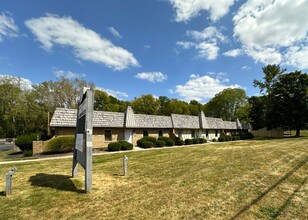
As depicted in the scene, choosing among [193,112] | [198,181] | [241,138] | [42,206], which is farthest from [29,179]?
[193,112]

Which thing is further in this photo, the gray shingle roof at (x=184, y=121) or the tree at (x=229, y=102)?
the tree at (x=229, y=102)

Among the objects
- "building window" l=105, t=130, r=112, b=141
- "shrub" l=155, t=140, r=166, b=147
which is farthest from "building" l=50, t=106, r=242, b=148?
"shrub" l=155, t=140, r=166, b=147

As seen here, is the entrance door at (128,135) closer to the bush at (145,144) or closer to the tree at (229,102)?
the bush at (145,144)

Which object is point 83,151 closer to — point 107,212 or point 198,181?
point 107,212

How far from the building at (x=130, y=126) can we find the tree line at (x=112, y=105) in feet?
47.1

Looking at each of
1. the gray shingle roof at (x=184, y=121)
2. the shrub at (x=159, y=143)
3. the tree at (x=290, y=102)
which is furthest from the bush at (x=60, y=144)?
the tree at (x=290, y=102)

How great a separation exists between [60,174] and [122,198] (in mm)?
4718

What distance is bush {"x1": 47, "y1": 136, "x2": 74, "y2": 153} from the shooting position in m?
16.3

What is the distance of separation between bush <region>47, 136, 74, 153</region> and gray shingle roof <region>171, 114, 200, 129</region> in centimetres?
1524

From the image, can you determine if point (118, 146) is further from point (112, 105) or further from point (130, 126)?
point (112, 105)

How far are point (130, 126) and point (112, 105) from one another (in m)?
34.3

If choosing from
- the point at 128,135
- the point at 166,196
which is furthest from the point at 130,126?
the point at 166,196

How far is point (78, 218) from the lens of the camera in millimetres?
4387

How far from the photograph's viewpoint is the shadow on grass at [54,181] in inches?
265
